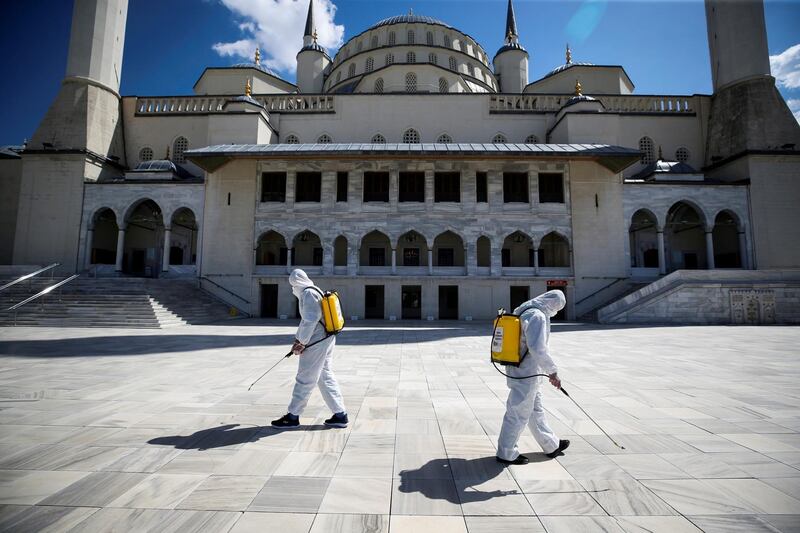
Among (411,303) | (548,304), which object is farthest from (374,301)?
(548,304)

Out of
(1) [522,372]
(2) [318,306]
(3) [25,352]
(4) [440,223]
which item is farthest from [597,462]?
(4) [440,223]

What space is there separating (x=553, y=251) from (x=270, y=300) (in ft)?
64.5

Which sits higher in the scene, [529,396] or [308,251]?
[308,251]

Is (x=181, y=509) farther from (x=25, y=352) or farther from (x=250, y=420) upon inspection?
(x=25, y=352)

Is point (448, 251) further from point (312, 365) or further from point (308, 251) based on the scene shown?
point (312, 365)

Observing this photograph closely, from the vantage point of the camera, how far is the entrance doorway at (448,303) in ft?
84.8

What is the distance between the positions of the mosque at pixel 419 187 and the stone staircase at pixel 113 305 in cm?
275

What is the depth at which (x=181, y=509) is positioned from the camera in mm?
2570

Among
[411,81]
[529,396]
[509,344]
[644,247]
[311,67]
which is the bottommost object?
[529,396]

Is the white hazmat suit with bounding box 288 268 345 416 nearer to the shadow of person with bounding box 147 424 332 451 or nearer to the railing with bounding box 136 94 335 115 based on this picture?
the shadow of person with bounding box 147 424 332 451

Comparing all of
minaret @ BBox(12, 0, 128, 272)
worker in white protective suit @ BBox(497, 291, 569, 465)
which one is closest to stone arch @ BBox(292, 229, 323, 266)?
minaret @ BBox(12, 0, 128, 272)

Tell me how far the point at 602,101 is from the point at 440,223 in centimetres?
1623

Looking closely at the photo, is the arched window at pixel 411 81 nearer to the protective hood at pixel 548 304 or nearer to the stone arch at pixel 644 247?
the stone arch at pixel 644 247

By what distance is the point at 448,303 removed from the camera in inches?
1048
